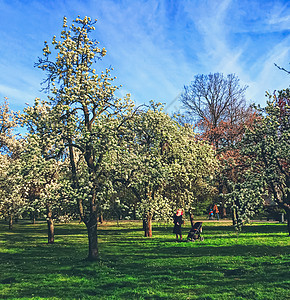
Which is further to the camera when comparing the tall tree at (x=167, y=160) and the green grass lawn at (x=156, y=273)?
the tall tree at (x=167, y=160)

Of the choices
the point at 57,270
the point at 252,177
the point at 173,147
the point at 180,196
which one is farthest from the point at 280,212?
the point at 57,270

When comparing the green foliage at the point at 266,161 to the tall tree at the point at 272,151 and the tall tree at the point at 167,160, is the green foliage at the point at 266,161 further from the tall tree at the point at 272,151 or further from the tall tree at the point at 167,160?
the tall tree at the point at 167,160

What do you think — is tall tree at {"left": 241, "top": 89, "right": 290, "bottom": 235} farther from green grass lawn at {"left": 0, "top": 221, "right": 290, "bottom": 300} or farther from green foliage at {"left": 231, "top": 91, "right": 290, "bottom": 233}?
green grass lawn at {"left": 0, "top": 221, "right": 290, "bottom": 300}

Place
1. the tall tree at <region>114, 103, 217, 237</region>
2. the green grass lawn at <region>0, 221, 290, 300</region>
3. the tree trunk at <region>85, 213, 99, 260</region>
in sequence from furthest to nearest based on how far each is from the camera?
1. the tall tree at <region>114, 103, 217, 237</region>
2. the tree trunk at <region>85, 213, 99, 260</region>
3. the green grass lawn at <region>0, 221, 290, 300</region>

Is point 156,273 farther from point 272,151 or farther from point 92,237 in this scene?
point 272,151

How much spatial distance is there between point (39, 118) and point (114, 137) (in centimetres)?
407

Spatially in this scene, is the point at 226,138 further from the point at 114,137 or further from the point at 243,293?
→ the point at 243,293

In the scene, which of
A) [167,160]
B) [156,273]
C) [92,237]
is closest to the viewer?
[156,273]

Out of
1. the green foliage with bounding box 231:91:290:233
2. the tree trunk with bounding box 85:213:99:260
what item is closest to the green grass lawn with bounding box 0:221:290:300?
the tree trunk with bounding box 85:213:99:260

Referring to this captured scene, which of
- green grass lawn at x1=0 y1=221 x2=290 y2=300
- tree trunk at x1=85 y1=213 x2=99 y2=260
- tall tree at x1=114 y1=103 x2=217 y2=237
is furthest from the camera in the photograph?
tall tree at x1=114 y1=103 x2=217 y2=237

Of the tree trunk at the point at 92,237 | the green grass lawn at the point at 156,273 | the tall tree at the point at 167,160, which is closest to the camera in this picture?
the green grass lawn at the point at 156,273

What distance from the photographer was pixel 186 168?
28.0 m

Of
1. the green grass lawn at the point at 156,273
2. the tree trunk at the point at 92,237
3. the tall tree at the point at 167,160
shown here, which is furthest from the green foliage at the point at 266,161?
the tree trunk at the point at 92,237

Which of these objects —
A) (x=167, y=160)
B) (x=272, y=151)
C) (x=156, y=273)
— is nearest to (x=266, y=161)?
(x=272, y=151)
